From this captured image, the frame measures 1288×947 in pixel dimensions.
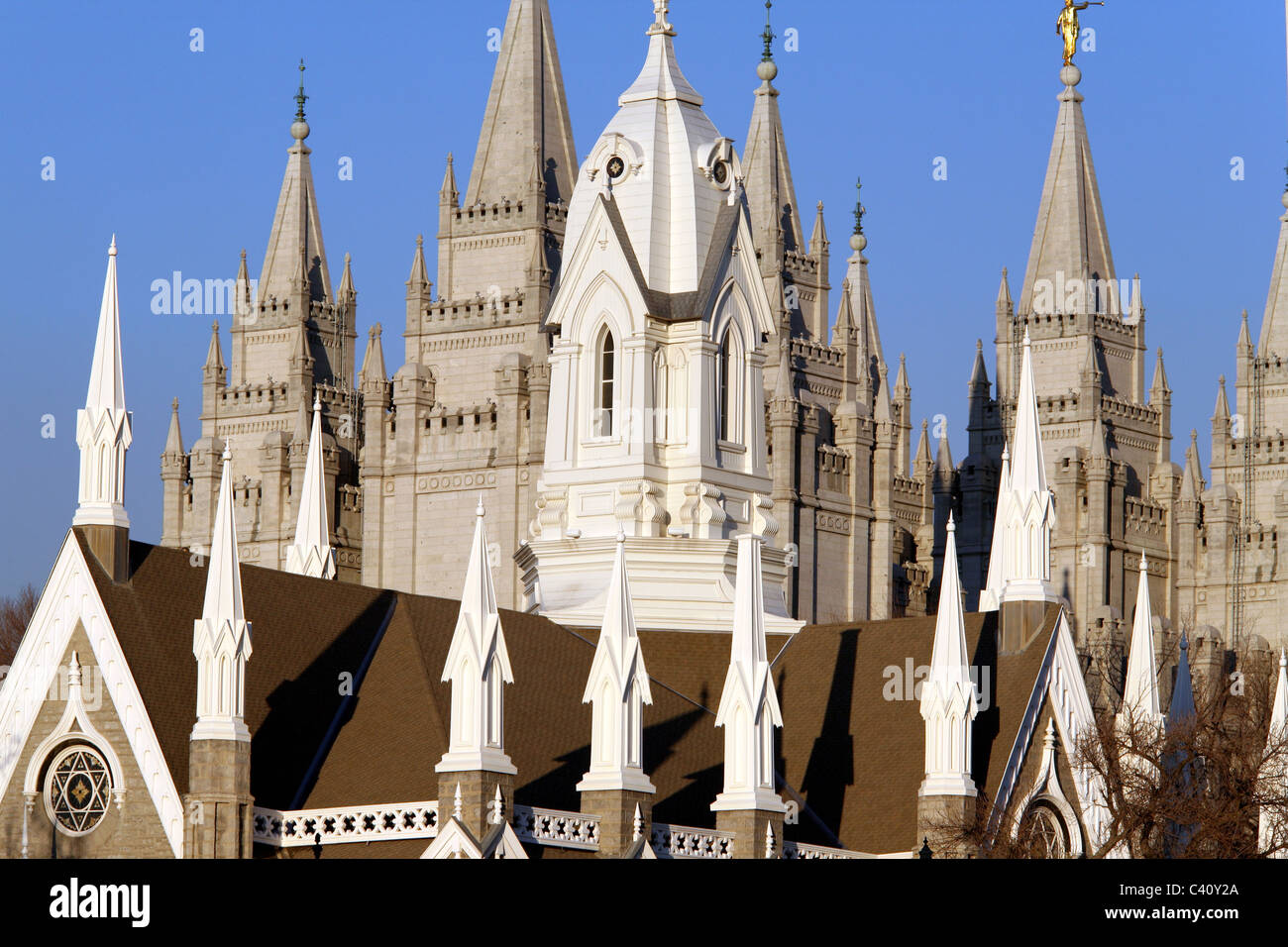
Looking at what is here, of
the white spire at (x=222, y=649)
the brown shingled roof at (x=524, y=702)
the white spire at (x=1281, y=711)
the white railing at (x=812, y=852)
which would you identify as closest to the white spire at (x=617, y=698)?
the brown shingled roof at (x=524, y=702)

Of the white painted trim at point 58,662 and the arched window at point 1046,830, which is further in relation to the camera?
Answer: the arched window at point 1046,830

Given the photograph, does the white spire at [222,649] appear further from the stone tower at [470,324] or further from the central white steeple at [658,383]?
the stone tower at [470,324]

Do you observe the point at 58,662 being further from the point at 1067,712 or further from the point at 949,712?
the point at 1067,712

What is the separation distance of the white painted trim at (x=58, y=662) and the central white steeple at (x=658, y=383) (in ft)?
42.8

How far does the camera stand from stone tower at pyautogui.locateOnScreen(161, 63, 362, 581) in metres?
95.3

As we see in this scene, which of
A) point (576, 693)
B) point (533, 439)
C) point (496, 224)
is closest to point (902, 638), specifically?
point (576, 693)

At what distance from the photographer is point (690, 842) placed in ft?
154

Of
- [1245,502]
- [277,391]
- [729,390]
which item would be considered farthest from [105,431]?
[1245,502]

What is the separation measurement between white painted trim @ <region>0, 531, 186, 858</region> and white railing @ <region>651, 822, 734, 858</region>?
735 centimetres

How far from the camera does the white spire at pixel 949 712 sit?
48.8m

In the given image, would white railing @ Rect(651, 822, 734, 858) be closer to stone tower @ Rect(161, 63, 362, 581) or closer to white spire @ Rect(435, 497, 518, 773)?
white spire @ Rect(435, 497, 518, 773)

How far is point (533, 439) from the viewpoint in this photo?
8712 cm
